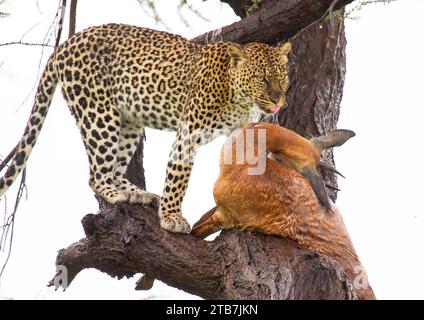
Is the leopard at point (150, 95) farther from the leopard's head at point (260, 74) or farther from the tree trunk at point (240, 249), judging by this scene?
the tree trunk at point (240, 249)

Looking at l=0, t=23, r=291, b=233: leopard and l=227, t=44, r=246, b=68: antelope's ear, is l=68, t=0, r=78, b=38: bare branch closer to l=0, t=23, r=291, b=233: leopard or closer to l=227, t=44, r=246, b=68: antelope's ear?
l=0, t=23, r=291, b=233: leopard

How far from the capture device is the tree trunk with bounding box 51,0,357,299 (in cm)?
765

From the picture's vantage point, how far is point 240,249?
804cm

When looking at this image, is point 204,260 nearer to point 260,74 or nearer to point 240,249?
point 240,249

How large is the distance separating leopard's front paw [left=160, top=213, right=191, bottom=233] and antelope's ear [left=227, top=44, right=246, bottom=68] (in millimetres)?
1290

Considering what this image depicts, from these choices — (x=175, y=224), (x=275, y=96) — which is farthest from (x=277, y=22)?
(x=175, y=224)

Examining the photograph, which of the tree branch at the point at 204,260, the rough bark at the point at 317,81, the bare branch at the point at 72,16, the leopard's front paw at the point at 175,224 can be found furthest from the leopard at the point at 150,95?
the rough bark at the point at 317,81

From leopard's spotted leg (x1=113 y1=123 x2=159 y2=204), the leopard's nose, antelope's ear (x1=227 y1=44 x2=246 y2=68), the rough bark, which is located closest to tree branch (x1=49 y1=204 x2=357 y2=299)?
leopard's spotted leg (x1=113 y1=123 x2=159 y2=204)

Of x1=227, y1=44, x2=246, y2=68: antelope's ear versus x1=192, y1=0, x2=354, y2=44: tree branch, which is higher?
x1=192, y1=0, x2=354, y2=44: tree branch

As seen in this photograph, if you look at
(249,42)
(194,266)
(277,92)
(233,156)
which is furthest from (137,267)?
(249,42)

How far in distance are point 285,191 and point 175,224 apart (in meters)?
0.91

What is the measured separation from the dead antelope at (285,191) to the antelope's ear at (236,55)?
→ 30.0 inches

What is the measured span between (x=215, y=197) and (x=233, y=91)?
0.94 m
